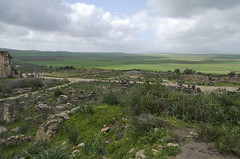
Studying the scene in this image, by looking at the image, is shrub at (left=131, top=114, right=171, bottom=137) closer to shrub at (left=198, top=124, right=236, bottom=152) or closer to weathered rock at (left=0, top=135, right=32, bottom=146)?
shrub at (left=198, top=124, right=236, bottom=152)

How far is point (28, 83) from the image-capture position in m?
25.3

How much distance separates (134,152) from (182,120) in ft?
8.00

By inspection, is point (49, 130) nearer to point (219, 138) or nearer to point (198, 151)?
point (198, 151)

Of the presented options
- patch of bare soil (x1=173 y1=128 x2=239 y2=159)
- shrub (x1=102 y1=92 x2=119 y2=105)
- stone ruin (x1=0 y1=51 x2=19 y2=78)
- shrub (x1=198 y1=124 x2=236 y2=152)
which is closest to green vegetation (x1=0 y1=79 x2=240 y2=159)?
shrub (x1=198 y1=124 x2=236 y2=152)

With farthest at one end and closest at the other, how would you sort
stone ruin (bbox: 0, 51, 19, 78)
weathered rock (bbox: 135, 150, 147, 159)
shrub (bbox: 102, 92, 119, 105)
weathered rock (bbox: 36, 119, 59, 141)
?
1. stone ruin (bbox: 0, 51, 19, 78)
2. shrub (bbox: 102, 92, 119, 105)
3. weathered rock (bbox: 36, 119, 59, 141)
4. weathered rock (bbox: 135, 150, 147, 159)

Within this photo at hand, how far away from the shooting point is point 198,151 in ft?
12.5

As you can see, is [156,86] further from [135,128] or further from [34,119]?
[34,119]

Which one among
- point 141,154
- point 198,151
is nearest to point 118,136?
point 141,154

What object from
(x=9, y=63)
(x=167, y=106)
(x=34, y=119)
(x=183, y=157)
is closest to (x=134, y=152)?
(x=183, y=157)

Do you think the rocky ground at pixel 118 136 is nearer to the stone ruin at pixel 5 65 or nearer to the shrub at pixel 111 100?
the shrub at pixel 111 100

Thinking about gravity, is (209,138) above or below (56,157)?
above

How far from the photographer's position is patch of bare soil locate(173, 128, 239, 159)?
3621 mm

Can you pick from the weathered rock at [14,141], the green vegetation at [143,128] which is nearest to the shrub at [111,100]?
the green vegetation at [143,128]

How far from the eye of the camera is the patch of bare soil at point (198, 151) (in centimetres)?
362
